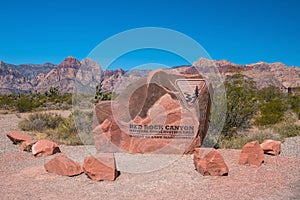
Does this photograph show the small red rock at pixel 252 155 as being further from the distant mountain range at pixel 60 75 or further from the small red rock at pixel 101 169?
the distant mountain range at pixel 60 75

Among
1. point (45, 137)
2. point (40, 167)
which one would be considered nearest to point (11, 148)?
point (45, 137)

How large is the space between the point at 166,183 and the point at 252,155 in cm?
257

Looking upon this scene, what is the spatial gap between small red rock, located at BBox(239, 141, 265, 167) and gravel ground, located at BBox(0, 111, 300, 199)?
17 centimetres

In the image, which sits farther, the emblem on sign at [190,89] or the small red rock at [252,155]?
the emblem on sign at [190,89]

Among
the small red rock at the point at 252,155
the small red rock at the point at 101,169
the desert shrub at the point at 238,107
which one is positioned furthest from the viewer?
the desert shrub at the point at 238,107

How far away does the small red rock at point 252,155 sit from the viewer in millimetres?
8117

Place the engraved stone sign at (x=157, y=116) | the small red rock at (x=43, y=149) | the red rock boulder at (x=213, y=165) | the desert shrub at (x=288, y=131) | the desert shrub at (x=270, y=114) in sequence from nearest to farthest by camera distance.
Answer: the red rock boulder at (x=213, y=165) < the engraved stone sign at (x=157, y=116) < the small red rock at (x=43, y=149) < the desert shrub at (x=288, y=131) < the desert shrub at (x=270, y=114)

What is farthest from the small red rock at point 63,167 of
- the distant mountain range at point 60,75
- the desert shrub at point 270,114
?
the distant mountain range at point 60,75

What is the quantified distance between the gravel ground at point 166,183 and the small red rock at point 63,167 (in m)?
0.13

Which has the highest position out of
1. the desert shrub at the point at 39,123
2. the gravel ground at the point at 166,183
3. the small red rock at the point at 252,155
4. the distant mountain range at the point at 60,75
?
the distant mountain range at the point at 60,75

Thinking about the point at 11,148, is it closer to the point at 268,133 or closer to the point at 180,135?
the point at 180,135

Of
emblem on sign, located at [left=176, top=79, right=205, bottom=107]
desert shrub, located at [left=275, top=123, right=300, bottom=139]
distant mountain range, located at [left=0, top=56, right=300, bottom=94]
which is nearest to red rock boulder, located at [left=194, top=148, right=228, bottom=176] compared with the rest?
emblem on sign, located at [left=176, top=79, right=205, bottom=107]

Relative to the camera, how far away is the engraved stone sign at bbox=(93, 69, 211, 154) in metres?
9.52

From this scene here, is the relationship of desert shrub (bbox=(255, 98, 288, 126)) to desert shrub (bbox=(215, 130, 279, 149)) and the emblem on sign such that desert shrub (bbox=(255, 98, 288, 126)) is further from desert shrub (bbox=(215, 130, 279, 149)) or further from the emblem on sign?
the emblem on sign
